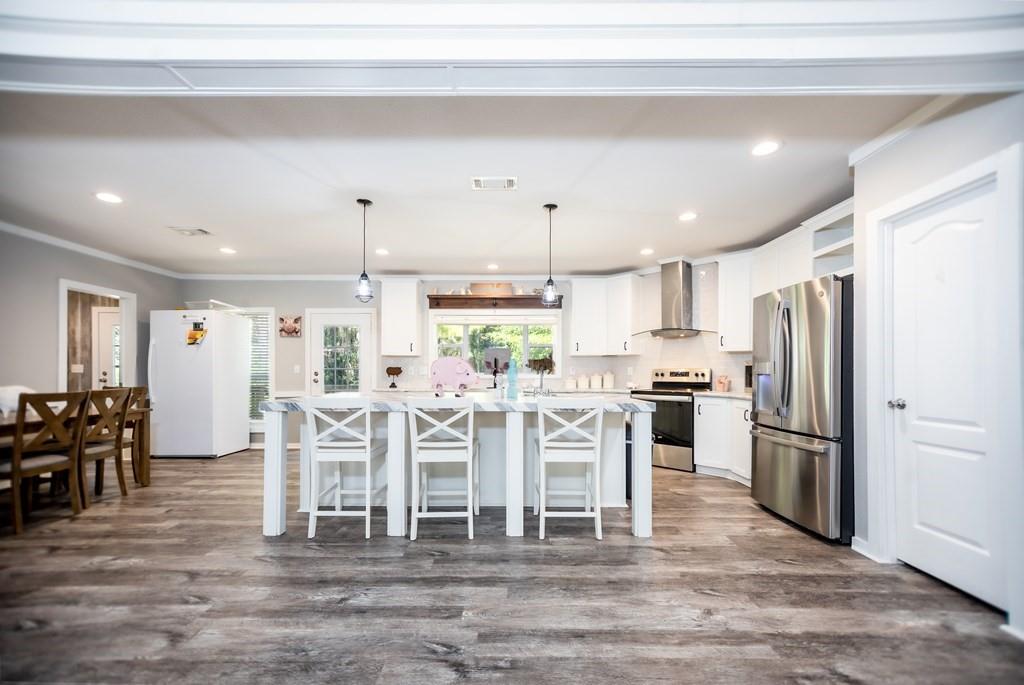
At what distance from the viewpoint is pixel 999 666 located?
1754 mm

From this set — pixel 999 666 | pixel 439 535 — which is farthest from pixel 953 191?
pixel 439 535

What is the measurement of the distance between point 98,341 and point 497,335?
234 inches

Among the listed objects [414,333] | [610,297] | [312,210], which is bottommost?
[414,333]

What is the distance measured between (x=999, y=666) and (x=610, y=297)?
491cm

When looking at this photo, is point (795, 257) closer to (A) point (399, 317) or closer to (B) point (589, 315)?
(B) point (589, 315)

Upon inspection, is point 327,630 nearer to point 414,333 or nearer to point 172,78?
point 172,78

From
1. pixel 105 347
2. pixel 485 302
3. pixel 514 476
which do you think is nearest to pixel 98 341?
pixel 105 347

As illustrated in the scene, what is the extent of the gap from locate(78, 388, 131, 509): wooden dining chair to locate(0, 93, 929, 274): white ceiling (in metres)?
1.59

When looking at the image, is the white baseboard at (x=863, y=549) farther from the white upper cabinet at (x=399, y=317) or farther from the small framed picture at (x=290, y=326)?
the small framed picture at (x=290, y=326)

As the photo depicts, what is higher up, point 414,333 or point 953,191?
point 953,191

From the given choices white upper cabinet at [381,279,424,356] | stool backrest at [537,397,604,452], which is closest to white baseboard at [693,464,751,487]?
stool backrest at [537,397,604,452]

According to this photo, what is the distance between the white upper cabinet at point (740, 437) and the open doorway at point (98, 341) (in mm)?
7169

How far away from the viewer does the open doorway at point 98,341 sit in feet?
18.6

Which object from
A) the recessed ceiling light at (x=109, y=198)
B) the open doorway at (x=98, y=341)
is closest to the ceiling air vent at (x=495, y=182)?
the recessed ceiling light at (x=109, y=198)
